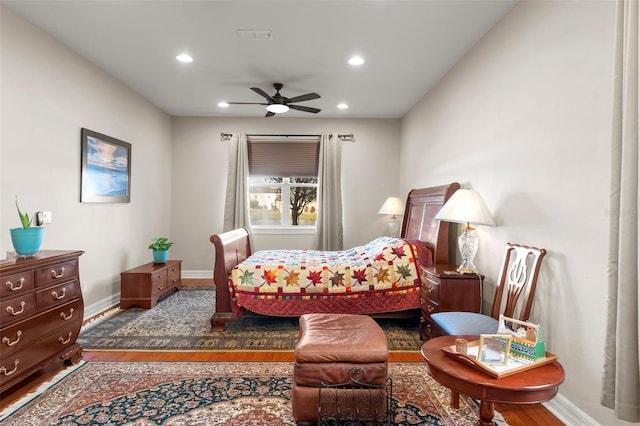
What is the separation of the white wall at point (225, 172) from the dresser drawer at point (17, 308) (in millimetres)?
3516

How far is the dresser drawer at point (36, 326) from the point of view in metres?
2.04

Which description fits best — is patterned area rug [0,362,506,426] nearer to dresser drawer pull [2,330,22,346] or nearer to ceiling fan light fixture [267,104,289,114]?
dresser drawer pull [2,330,22,346]

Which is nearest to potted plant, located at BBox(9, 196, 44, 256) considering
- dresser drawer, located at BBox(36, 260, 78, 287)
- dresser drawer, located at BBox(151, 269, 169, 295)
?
dresser drawer, located at BBox(36, 260, 78, 287)

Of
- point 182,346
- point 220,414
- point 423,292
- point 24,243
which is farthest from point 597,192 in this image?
point 24,243

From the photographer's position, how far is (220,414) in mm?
2000

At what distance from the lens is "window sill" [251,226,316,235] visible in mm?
5828

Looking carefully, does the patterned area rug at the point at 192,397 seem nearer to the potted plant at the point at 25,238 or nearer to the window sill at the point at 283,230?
the potted plant at the point at 25,238

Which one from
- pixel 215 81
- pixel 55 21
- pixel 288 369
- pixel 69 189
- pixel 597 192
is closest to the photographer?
pixel 597 192

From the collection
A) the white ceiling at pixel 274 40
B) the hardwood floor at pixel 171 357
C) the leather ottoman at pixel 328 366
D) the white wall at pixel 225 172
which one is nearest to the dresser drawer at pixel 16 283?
the hardwood floor at pixel 171 357

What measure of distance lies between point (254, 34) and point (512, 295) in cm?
298

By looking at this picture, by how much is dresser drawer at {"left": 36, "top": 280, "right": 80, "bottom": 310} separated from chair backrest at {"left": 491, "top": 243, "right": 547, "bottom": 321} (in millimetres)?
3200

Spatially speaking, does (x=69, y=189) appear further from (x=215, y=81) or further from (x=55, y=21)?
(x=215, y=81)

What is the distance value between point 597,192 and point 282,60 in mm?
2985

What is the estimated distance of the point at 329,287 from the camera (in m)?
3.26
